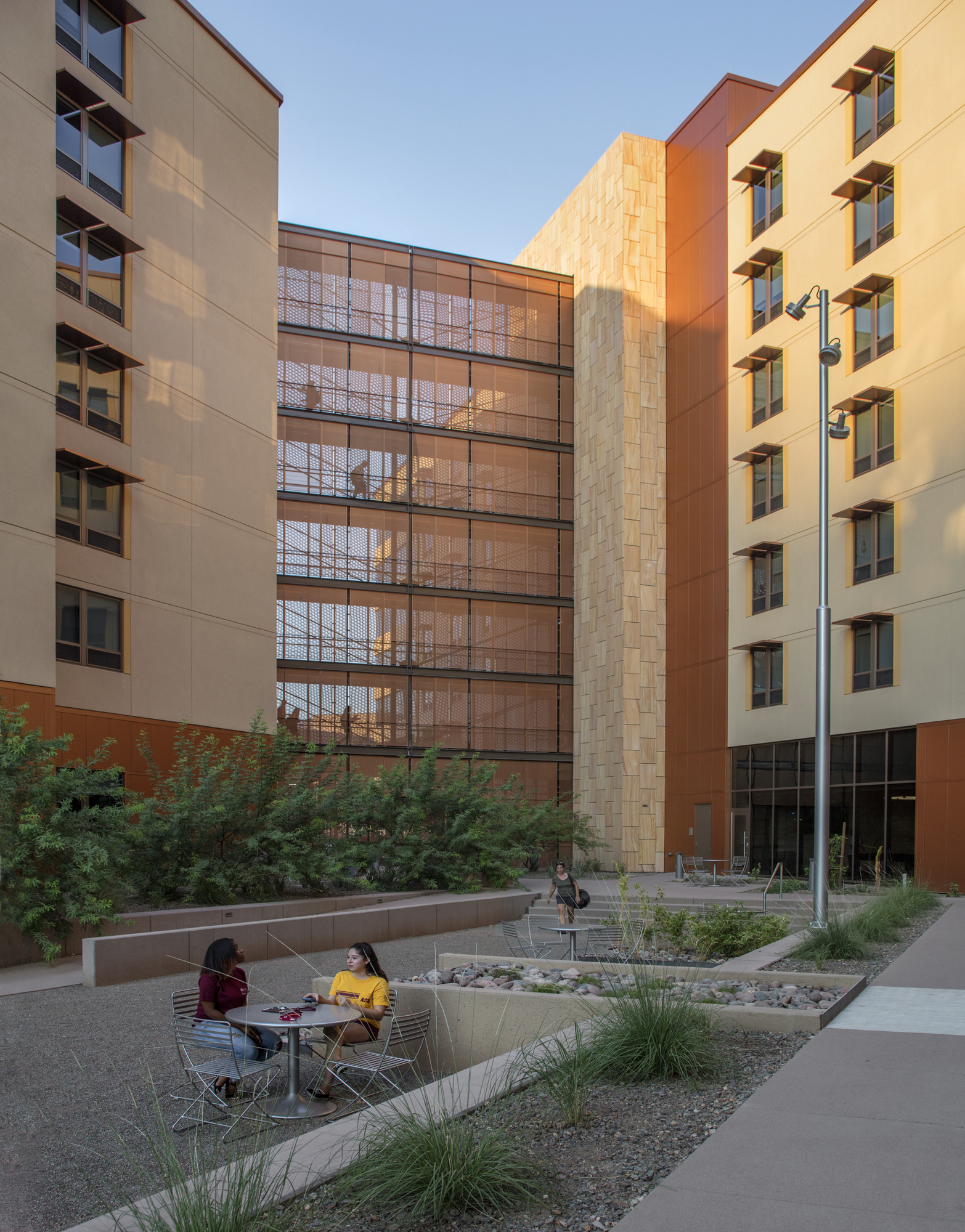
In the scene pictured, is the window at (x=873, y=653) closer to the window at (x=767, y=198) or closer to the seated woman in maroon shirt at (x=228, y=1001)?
the window at (x=767, y=198)

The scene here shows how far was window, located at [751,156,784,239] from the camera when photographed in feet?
109

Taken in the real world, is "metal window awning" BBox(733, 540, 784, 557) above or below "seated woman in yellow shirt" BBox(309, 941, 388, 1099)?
above

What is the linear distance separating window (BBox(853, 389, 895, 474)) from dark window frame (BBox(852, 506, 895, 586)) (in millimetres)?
1333

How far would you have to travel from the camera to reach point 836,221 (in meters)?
30.6

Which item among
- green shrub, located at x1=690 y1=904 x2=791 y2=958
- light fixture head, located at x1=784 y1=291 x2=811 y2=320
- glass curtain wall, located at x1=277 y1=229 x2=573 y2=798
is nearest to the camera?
green shrub, located at x1=690 y1=904 x2=791 y2=958

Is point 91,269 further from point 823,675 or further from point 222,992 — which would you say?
point 222,992

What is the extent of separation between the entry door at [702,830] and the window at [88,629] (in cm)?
1921

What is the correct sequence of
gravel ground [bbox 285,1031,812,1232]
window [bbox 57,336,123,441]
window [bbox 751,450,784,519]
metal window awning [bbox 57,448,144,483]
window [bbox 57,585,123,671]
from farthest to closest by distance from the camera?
window [bbox 751,450,784,519]
window [bbox 57,336,123,441]
metal window awning [bbox 57,448,144,483]
window [bbox 57,585,123,671]
gravel ground [bbox 285,1031,812,1232]

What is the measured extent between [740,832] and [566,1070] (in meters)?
28.4

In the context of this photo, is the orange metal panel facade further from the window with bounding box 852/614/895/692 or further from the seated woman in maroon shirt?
the seated woman in maroon shirt

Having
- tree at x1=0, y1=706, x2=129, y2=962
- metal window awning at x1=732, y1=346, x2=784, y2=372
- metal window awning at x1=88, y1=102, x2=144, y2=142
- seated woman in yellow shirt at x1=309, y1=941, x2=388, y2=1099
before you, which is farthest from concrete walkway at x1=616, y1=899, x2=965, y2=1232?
metal window awning at x1=732, y1=346, x2=784, y2=372

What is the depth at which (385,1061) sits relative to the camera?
25.6 feet

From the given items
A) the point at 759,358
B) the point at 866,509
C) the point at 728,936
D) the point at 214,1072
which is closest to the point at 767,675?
the point at 866,509

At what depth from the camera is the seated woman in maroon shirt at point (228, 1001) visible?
7883 mm
